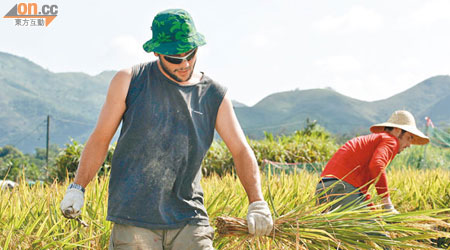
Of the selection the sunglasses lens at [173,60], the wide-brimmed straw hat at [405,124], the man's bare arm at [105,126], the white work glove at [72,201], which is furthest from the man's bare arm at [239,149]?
the wide-brimmed straw hat at [405,124]

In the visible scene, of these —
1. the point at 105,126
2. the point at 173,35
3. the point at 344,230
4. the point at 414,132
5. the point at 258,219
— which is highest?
the point at 173,35

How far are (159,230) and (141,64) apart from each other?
32.0 inches

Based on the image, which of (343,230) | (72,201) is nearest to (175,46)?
(72,201)

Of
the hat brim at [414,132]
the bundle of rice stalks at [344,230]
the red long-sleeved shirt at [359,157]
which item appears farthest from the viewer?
the hat brim at [414,132]

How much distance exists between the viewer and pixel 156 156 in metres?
2.36

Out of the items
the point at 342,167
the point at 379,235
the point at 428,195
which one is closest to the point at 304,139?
the point at 428,195

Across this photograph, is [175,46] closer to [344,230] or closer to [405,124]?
[344,230]

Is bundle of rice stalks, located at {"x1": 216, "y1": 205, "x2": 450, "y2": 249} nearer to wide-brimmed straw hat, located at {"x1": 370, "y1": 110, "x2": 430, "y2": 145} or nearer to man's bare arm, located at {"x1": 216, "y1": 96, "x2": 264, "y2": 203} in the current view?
man's bare arm, located at {"x1": 216, "y1": 96, "x2": 264, "y2": 203}

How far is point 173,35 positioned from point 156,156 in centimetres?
59

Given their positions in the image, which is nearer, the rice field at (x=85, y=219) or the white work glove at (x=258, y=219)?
the white work glove at (x=258, y=219)

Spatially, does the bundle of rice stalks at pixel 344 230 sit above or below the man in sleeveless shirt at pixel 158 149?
below

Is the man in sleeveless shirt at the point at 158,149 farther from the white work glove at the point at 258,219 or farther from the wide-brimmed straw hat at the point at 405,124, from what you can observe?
the wide-brimmed straw hat at the point at 405,124

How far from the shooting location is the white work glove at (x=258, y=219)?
2496mm

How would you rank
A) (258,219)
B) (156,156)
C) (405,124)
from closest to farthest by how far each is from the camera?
(156,156)
(258,219)
(405,124)
